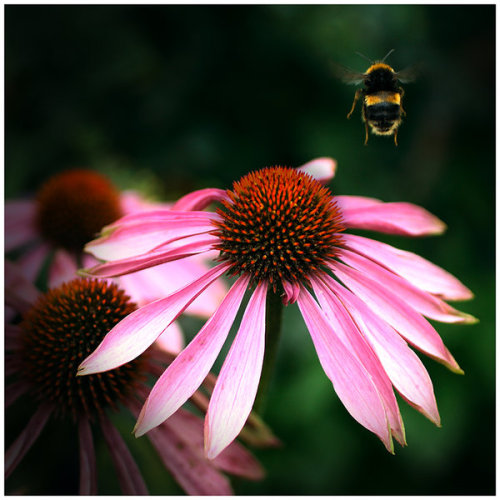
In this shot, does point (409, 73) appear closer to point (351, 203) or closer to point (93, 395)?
point (351, 203)

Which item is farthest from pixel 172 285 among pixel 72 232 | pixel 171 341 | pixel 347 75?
pixel 347 75

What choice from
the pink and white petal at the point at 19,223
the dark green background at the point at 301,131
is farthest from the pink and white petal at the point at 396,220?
the pink and white petal at the point at 19,223

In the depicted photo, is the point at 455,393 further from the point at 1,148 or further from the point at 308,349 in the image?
the point at 1,148

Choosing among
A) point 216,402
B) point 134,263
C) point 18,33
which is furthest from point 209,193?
point 18,33

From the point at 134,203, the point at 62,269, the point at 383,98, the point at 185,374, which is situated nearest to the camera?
the point at 185,374

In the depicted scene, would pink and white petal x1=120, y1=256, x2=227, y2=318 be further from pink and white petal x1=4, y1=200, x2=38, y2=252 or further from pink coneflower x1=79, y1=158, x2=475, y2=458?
pink and white petal x1=4, y1=200, x2=38, y2=252

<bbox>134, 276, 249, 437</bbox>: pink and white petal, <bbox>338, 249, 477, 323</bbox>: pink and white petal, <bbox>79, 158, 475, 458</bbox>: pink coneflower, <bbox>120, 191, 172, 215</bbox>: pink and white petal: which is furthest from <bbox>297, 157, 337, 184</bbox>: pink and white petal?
<bbox>120, 191, 172, 215</bbox>: pink and white petal
